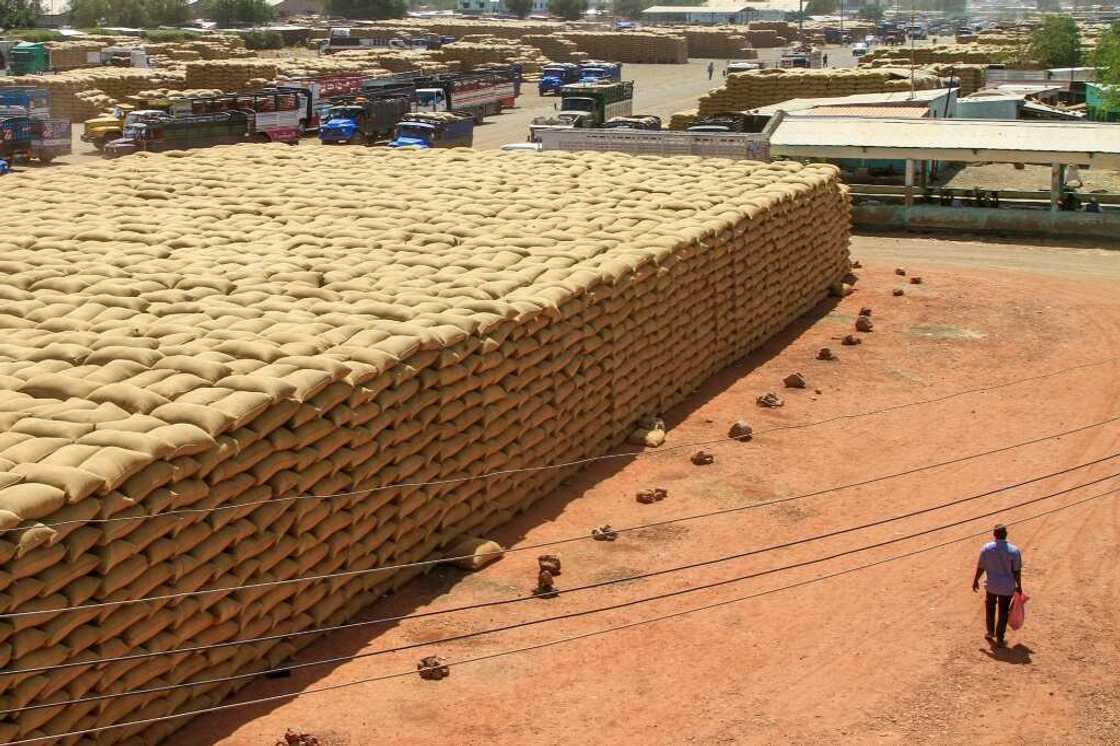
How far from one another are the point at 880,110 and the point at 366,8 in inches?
3716

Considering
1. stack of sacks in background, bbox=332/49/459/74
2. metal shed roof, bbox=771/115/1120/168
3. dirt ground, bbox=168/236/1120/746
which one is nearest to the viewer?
dirt ground, bbox=168/236/1120/746

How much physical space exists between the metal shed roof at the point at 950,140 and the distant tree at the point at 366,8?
10009cm

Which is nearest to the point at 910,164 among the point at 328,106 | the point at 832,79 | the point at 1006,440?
the point at 1006,440

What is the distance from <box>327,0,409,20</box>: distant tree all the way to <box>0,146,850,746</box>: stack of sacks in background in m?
109

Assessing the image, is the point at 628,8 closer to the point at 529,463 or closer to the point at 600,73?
the point at 600,73

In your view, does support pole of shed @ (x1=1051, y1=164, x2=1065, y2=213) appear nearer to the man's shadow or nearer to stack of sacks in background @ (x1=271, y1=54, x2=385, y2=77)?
the man's shadow

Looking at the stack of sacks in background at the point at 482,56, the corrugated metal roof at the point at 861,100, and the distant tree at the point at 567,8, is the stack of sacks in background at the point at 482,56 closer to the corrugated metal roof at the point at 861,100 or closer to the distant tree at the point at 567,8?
the corrugated metal roof at the point at 861,100

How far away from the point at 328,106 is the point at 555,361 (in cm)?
3462

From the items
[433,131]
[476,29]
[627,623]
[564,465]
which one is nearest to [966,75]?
[433,131]

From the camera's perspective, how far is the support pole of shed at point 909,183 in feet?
97.9

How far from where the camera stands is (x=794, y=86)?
49562 millimetres

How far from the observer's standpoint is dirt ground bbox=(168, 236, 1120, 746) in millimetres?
9648

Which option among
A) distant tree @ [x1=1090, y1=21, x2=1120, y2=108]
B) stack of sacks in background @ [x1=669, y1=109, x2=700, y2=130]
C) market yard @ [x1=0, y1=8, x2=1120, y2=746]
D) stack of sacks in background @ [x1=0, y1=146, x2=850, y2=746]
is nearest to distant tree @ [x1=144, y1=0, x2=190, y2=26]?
stack of sacks in background @ [x1=669, y1=109, x2=700, y2=130]

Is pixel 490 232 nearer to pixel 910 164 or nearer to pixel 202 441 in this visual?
pixel 202 441
